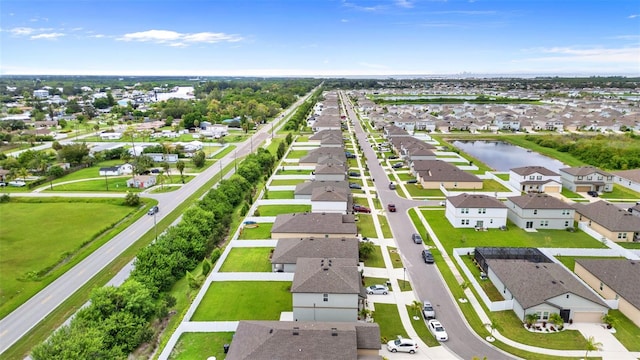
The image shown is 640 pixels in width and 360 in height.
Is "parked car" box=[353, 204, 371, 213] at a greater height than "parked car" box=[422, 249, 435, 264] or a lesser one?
greater

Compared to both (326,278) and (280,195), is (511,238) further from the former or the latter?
(280,195)

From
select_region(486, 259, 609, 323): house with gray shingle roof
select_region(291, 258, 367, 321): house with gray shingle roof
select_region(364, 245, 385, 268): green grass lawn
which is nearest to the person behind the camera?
select_region(291, 258, 367, 321): house with gray shingle roof

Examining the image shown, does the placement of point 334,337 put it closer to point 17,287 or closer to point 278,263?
point 278,263

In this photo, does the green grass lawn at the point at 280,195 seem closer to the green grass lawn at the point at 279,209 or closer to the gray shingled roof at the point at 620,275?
the green grass lawn at the point at 279,209

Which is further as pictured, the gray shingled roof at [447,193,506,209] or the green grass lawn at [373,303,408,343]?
the gray shingled roof at [447,193,506,209]

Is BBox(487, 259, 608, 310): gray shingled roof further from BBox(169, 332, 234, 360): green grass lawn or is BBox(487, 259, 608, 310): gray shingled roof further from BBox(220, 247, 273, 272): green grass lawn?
BBox(169, 332, 234, 360): green grass lawn

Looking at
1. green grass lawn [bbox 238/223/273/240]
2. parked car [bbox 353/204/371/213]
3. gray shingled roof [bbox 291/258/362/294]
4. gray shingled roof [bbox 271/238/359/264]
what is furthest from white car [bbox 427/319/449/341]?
parked car [bbox 353/204/371/213]

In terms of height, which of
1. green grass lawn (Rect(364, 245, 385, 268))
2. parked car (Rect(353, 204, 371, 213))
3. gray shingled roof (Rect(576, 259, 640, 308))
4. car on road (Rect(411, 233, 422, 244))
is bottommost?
green grass lawn (Rect(364, 245, 385, 268))
